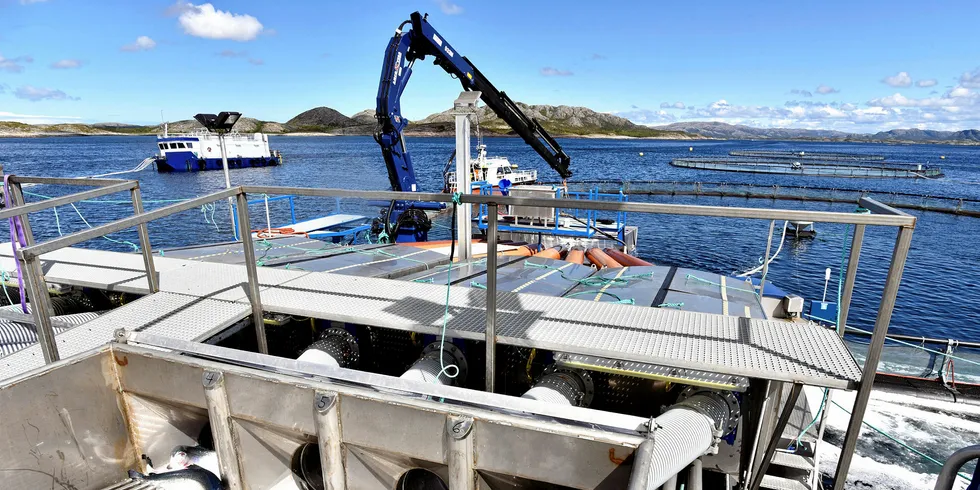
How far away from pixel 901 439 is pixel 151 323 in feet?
27.9

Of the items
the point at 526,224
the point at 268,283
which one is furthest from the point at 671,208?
the point at 526,224

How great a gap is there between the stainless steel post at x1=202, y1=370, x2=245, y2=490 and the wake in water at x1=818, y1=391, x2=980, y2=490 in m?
6.01

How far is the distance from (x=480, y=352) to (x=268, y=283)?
220 centimetres

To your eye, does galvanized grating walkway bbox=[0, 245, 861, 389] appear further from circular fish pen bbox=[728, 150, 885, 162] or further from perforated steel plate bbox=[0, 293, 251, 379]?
circular fish pen bbox=[728, 150, 885, 162]

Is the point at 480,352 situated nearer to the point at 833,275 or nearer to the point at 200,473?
the point at 200,473

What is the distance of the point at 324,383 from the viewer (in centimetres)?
289

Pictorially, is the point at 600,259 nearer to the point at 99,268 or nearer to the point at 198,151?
the point at 99,268

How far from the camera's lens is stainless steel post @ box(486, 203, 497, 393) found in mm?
3074

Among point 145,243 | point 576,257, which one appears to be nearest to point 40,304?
point 145,243

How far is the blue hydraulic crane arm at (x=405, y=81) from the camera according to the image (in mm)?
13641

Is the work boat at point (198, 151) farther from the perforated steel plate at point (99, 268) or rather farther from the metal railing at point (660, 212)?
the metal railing at point (660, 212)

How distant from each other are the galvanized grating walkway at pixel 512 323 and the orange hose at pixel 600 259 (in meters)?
6.54

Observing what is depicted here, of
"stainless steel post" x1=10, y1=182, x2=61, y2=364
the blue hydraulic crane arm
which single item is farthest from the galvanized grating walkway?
the blue hydraulic crane arm

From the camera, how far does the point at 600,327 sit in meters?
3.61
